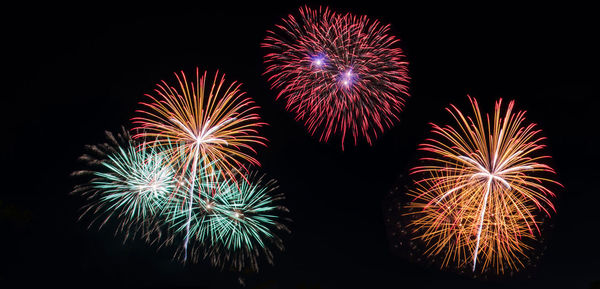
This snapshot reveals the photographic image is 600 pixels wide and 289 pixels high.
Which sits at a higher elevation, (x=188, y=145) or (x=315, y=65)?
(x=315, y=65)

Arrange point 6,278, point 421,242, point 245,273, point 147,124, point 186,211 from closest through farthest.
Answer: point 147,124 < point 186,211 < point 421,242 < point 6,278 < point 245,273

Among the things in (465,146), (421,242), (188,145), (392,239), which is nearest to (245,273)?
(392,239)

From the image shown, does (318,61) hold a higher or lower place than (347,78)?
higher

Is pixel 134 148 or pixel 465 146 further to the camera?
pixel 134 148

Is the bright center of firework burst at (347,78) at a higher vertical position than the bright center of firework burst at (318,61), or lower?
lower

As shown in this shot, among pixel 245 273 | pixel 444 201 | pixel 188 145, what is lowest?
Answer: pixel 245 273

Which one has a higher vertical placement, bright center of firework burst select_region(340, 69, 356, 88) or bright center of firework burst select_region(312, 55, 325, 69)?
bright center of firework burst select_region(312, 55, 325, 69)

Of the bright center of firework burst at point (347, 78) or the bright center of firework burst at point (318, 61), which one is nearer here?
the bright center of firework burst at point (318, 61)

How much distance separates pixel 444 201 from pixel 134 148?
17.2 metres

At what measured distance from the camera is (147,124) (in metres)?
18.8

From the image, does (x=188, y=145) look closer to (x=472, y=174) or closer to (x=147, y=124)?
(x=147, y=124)

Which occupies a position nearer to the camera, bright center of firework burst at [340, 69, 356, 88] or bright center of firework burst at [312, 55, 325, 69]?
bright center of firework burst at [312, 55, 325, 69]

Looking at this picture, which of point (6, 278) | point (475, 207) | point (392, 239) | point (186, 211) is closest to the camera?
point (475, 207)

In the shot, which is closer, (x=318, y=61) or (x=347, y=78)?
(x=318, y=61)
